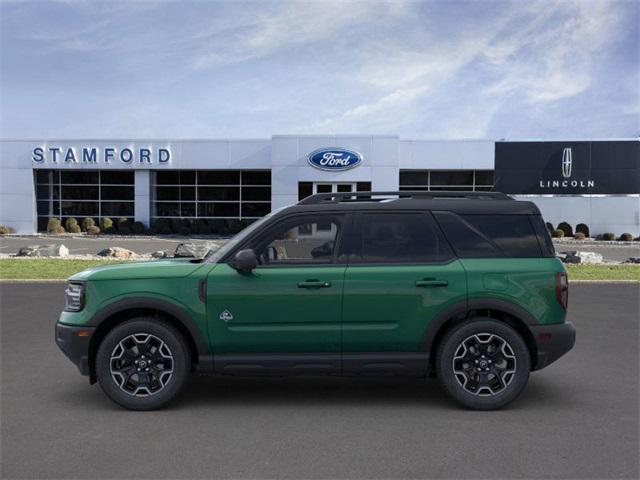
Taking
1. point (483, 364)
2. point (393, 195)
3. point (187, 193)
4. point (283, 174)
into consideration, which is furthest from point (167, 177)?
point (483, 364)

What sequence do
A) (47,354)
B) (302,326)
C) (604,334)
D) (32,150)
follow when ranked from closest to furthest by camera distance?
(302,326), (47,354), (604,334), (32,150)

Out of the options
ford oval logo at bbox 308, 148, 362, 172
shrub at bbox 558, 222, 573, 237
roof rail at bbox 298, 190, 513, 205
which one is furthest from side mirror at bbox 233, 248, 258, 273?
shrub at bbox 558, 222, 573, 237

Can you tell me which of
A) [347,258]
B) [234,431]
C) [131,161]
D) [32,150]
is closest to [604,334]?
[347,258]

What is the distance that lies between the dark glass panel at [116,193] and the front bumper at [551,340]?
121ft

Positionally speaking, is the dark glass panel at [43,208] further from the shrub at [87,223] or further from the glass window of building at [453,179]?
the glass window of building at [453,179]

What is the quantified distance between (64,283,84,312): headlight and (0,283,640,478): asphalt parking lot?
35.0 inches

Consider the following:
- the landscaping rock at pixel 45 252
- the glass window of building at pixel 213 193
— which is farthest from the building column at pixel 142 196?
the landscaping rock at pixel 45 252

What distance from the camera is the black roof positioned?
5.67 m

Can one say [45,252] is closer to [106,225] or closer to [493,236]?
[106,225]

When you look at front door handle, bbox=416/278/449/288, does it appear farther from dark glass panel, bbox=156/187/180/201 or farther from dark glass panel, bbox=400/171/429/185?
dark glass panel, bbox=156/187/180/201

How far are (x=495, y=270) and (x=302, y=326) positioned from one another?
1770 mm

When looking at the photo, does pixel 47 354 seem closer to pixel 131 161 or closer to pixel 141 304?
pixel 141 304

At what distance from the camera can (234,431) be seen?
16.0 ft

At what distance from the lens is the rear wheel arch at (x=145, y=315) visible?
17.6ft
